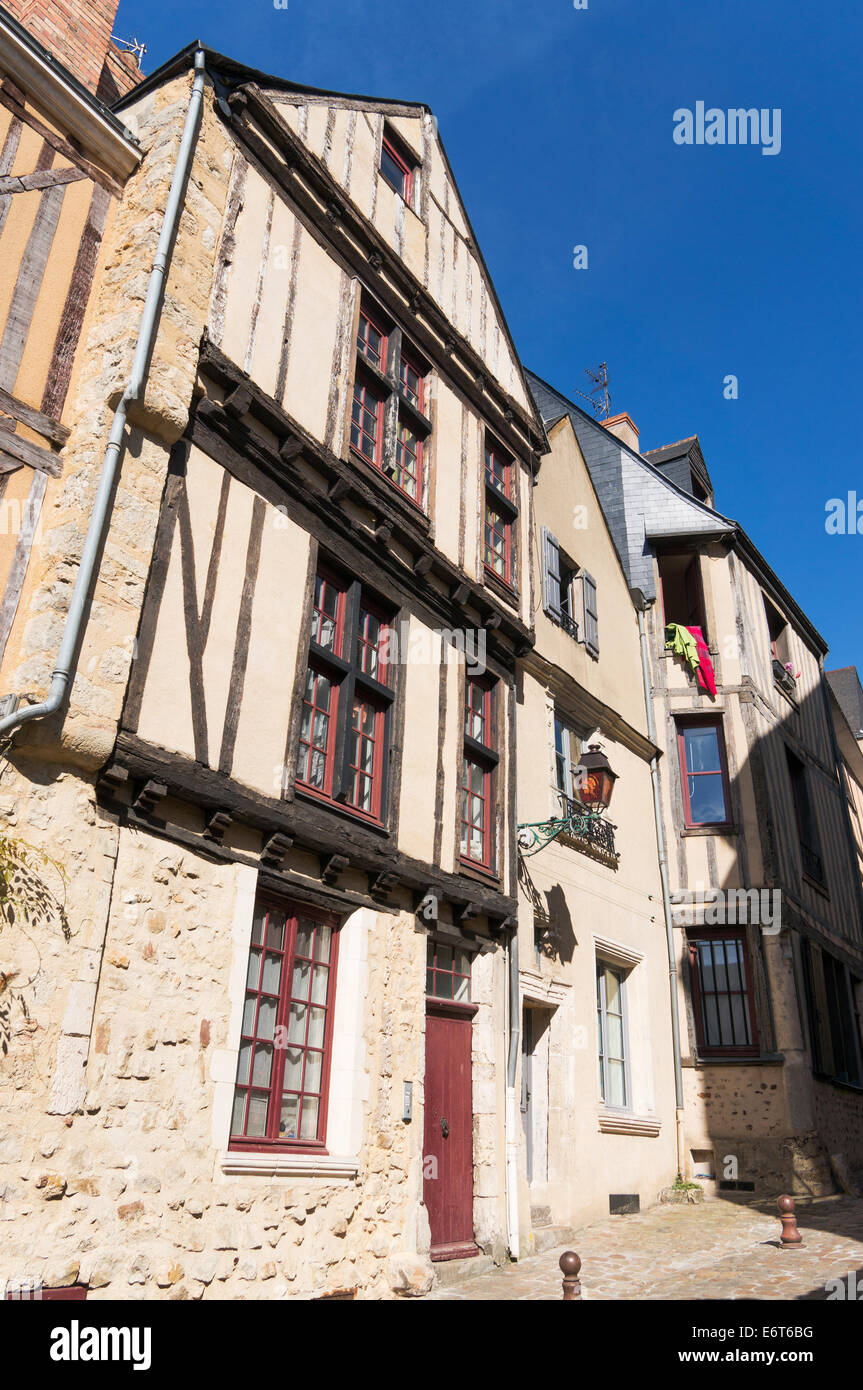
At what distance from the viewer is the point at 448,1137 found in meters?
7.26

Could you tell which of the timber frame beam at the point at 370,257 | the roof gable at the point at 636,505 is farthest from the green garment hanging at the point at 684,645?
the timber frame beam at the point at 370,257

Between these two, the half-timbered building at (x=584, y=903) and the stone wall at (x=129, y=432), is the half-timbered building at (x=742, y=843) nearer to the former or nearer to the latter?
the half-timbered building at (x=584, y=903)

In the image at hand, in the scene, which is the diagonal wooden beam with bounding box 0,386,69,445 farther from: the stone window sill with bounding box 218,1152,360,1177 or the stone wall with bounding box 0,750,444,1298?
the stone window sill with bounding box 218,1152,360,1177

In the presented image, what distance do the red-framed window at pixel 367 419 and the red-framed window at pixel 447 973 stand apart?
12.7 ft

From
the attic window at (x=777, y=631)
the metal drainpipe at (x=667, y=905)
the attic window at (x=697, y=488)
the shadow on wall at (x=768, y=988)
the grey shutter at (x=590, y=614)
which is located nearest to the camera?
the shadow on wall at (x=768, y=988)

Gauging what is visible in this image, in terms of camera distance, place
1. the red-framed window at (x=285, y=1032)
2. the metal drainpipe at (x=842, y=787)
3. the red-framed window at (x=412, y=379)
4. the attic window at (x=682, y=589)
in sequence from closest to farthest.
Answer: the red-framed window at (x=285, y=1032) < the red-framed window at (x=412, y=379) < the attic window at (x=682, y=589) < the metal drainpipe at (x=842, y=787)

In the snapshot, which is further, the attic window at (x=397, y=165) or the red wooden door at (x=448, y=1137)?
the attic window at (x=397, y=165)

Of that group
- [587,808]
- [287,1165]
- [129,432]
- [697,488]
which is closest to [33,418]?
[129,432]

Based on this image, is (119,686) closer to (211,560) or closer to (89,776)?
(89,776)

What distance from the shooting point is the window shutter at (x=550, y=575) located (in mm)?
10547

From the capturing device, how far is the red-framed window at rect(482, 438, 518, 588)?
9641 millimetres

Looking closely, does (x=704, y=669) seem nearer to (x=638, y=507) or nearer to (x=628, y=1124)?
(x=638, y=507)
